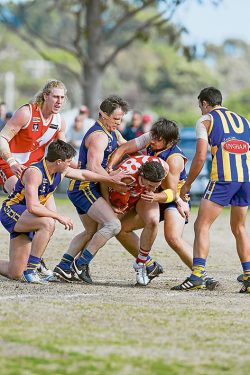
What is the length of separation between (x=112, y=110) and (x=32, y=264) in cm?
162

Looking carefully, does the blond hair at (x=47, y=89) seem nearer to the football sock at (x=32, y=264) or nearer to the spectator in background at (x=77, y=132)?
the football sock at (x=32, y=264)

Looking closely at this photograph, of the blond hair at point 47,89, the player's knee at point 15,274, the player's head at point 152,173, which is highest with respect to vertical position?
the blond hair at point 47,89

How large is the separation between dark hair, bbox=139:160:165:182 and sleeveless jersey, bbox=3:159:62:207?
0.84 metres

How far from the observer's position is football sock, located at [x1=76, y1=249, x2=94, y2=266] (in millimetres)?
11133

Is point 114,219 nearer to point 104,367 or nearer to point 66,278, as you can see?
point 66,278

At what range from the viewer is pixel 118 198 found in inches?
443

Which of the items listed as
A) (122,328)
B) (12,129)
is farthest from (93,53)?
(122,328)

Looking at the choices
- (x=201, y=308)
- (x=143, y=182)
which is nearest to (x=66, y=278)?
(x=143, y=182)

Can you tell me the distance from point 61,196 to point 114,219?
15221 mm

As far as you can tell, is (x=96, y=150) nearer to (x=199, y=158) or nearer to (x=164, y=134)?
(x=164, y=134)

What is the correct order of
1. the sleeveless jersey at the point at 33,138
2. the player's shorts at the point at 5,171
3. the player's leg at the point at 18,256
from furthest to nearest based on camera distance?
1. the player's shorts at the point at 5,171
2. the sleeveless jersey at the point at 33,138
3. the player's leg at the point at 18,256

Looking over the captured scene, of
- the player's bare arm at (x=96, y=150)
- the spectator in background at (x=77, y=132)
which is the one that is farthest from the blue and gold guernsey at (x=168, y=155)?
→ the spectator in background at (x=77, y=132)

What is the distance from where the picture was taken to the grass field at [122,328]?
6.98 metres

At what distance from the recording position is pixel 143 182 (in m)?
10.8
